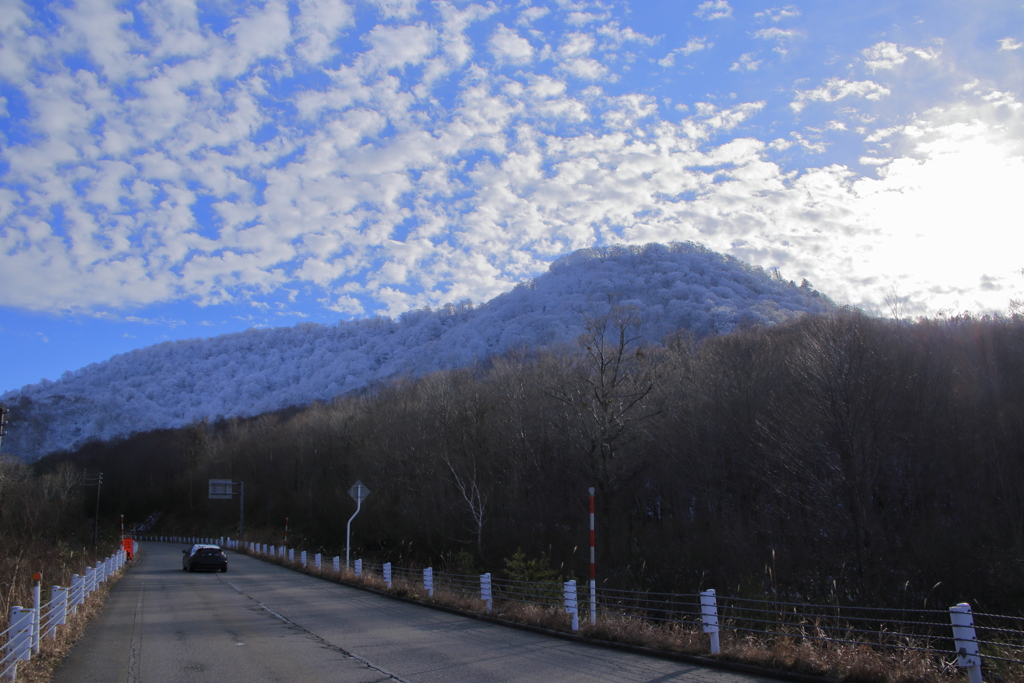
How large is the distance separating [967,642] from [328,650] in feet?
26.9

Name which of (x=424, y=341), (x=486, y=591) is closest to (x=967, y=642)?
(x=486, y=591)

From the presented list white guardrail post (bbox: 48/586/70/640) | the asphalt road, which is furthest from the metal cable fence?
white guardrail post (bbox: 48/586/70/640)

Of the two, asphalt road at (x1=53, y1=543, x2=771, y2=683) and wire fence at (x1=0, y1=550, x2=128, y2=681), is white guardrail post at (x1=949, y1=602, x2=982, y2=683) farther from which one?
wire fence at (x1=0, y1=550, x2=128, y2=681)

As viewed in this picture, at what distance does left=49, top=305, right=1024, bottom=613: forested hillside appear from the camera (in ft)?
79.5

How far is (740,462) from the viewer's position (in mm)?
33344

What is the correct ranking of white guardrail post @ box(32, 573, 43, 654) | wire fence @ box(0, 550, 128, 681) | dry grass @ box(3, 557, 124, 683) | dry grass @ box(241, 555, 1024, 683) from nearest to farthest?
dry grass @ box(241, 555, 1024, 683) → wire fence @ box(0, 550, 128, 681) → dry grass @ box(3, 557, 124, 683) → white guardrail post @ box(32, 573, 43, 654)

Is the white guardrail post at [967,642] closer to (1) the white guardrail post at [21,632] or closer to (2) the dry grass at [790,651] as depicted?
(2) the dry grass at [790,651]

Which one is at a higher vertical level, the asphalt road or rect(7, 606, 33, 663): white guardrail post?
rect(7, 606, 33, 663): white guardrail post

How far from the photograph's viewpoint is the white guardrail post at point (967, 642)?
235 inches

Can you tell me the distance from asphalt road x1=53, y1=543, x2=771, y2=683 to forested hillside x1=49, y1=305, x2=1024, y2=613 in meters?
6.40

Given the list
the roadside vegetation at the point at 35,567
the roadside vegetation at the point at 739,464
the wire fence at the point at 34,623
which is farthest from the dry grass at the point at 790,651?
the wire fence at the point at 34,623

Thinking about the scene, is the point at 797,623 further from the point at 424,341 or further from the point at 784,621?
the point at 424,341

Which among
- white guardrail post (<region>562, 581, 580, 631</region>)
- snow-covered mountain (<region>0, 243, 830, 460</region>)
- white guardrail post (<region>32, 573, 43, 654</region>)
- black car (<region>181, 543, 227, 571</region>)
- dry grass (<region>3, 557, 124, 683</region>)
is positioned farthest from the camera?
snow-covered mountain (<region>0, 243, 830, 460</region>)

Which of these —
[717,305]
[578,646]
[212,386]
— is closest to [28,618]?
[578,646]
